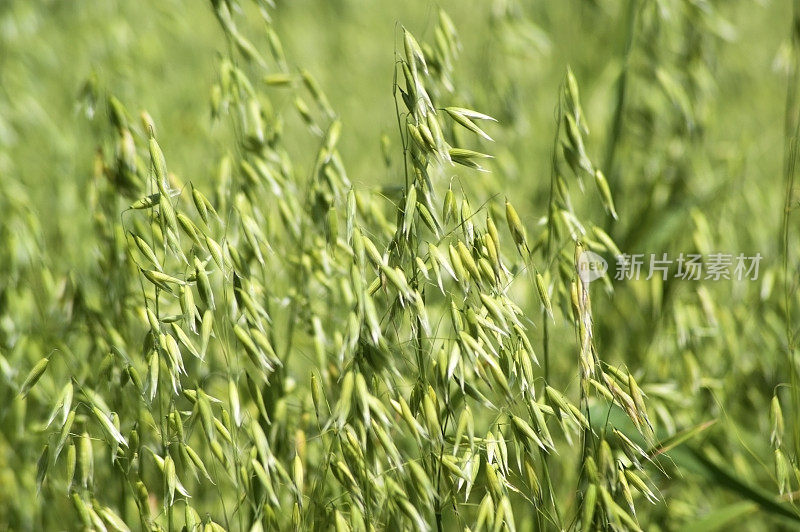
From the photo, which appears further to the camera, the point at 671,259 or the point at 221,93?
the point at 671,259

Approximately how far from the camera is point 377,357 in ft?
3.01

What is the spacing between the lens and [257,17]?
3.11 metres

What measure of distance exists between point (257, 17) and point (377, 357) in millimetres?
2516

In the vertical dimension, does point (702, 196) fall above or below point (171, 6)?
below

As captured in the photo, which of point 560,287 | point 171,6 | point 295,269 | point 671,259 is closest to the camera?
point 560,287

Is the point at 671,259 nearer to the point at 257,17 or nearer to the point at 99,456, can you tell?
the point at 99,456

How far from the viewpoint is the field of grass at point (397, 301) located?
903 mm

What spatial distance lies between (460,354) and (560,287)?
28 cm

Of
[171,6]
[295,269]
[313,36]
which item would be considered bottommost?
[313,36]

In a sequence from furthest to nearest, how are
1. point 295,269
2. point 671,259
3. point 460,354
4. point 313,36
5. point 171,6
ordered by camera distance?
point 313,36, point 171,6, point 671,259, point 295,269, point 460,354

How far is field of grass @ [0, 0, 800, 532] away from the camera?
0.90m

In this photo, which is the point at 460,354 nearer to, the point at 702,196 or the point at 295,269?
the point at 295,269

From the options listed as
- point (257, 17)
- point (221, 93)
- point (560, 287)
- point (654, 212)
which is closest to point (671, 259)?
point (654, 212)

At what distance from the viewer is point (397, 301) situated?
0.90m
